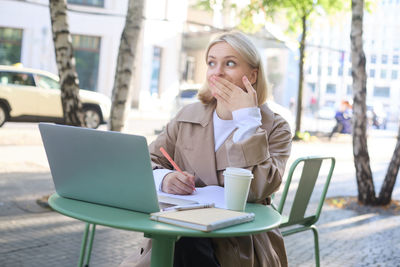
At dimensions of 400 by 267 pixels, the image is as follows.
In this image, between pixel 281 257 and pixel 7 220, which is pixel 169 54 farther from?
pixel 281 257

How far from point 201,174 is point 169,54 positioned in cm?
2940

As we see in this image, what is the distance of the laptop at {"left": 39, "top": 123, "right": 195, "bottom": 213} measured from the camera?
178 cm

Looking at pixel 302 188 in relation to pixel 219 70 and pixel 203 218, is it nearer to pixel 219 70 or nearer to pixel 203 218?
pixel 219 70

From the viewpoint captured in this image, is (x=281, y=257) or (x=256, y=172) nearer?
(x=256, y=172)

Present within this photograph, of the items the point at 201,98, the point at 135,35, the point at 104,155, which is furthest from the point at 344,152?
the point at 104,155

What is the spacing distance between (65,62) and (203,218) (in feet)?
15.8

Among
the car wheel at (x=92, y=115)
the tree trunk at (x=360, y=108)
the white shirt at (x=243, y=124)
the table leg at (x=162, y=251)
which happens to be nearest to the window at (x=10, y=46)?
the car wheel at (x=92, y=115)

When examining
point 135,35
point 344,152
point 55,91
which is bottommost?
point 344,152

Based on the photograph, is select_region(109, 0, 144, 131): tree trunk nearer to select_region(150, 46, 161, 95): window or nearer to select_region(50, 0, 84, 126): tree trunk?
select_region(50, 0, 84, 126): tree trunk

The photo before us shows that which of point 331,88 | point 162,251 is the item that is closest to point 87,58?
point 331,88

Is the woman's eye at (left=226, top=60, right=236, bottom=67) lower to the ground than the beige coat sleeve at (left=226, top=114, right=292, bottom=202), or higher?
higher

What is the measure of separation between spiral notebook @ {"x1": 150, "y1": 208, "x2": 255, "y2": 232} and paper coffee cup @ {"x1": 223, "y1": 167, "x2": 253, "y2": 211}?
83 millimetres

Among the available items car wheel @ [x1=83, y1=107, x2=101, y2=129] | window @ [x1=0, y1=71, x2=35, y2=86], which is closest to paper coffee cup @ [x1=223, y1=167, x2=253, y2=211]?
window @ [x1=0, y1=71, x2=35, y2=86]

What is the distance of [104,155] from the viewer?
6.04 feet
